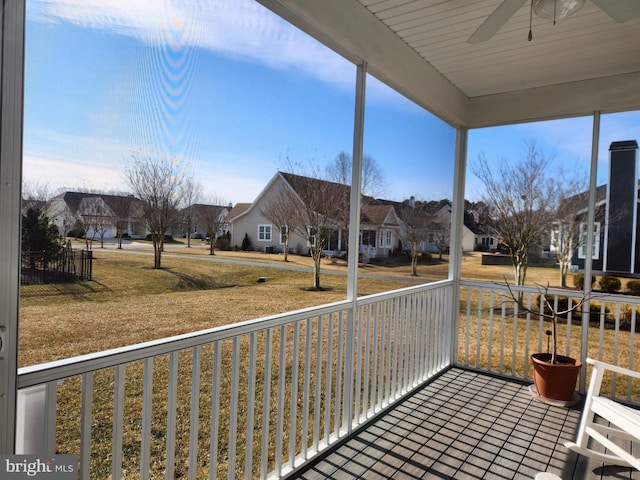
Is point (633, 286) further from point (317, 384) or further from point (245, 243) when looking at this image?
point (245, 243)

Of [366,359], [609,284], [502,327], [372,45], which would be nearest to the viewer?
[372,45]

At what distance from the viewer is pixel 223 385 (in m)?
2.09

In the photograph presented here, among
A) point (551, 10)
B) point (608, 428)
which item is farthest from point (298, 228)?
point (608, 428)

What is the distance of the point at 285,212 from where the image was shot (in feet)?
7.47

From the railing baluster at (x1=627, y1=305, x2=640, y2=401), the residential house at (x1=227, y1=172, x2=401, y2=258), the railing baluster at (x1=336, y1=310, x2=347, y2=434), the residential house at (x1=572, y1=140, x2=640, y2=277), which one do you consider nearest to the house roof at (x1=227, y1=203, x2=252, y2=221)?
the residential house at (x1=227, y1=172, x2=401, y2=258)

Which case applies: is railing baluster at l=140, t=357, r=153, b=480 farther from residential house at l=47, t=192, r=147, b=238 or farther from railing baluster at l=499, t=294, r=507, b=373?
railing baluster at l=499, t=294, r=507, b=373

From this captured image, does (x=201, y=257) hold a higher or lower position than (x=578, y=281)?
higher

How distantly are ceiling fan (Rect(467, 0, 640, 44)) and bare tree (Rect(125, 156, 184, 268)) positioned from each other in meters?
1.70

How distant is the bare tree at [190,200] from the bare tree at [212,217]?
29mm

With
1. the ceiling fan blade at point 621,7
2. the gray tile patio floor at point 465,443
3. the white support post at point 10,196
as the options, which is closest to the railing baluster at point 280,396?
the gray tile patio floor at point 465,443

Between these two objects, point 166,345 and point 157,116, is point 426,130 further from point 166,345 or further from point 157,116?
point 166,345

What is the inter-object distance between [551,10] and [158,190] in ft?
7.31

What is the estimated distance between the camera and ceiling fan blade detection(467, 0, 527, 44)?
1964 mm

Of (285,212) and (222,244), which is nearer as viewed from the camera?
(222,244)
